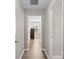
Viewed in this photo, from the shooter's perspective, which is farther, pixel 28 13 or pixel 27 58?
pixel 28 13

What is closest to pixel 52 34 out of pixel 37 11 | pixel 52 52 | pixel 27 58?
pixel 52 52

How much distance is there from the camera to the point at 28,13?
5.80 m
